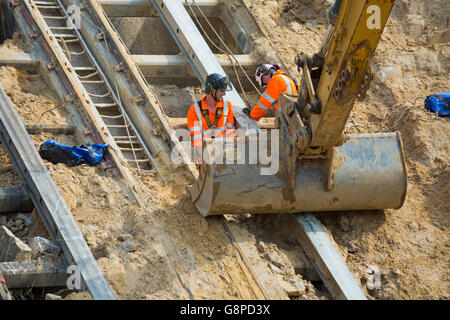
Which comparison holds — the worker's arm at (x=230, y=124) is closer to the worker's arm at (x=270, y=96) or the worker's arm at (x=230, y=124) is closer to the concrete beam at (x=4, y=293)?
the worker's arm at (x=270, y=96)

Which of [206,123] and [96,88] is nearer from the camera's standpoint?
[206,123]

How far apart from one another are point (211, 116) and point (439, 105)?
3020 millimetres

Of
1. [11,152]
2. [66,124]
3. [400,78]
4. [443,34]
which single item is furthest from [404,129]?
[11,152]

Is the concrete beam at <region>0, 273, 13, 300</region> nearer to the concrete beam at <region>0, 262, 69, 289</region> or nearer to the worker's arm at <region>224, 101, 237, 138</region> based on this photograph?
the concrete beam at <region>0, 262, 69, 289</region>

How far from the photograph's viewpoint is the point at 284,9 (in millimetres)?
11609

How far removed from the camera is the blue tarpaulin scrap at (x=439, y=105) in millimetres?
9531

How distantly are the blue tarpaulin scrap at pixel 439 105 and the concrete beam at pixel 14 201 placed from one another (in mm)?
5167

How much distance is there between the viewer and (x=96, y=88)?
9875 millimetres

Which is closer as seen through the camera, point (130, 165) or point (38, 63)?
point (130, 165)

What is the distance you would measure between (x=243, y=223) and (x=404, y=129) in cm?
281

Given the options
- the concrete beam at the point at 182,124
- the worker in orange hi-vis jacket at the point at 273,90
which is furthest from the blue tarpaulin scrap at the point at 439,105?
the concrete beam at the point at 182,124

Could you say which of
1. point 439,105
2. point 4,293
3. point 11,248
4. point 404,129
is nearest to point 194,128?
point 11,248

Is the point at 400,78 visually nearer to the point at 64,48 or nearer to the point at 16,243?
the point at 64,48

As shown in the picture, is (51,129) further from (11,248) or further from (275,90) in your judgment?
(275,90)
